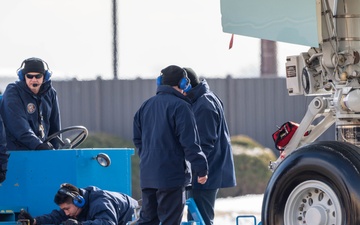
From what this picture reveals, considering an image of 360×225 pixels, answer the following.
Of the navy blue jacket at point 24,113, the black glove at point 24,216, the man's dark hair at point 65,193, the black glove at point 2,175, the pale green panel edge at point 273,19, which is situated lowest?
the black glove at point 24,216

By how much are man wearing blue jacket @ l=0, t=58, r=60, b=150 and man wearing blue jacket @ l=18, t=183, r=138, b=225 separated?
66 cm

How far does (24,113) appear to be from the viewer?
9117 mm

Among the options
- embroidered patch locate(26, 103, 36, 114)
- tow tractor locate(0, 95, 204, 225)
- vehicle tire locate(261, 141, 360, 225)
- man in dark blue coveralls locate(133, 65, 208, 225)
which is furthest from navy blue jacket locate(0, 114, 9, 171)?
vehicle tire locate(261, 141, 360, 225)

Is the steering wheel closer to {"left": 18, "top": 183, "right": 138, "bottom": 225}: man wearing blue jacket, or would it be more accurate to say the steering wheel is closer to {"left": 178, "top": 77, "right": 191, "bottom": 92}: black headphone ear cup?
{"left": 18, "top": 183, "right": 138, "bottom": 225}: man wearing blue jacket

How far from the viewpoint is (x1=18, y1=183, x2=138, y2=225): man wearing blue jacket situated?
8.34 m

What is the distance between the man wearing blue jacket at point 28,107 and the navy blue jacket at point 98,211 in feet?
2.19

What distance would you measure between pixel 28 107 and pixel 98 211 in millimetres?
1376

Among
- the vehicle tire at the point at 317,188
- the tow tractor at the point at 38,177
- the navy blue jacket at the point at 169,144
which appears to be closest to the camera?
the vehicle tire at the point at 317,188

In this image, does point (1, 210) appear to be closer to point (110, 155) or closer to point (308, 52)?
point (110, 155)

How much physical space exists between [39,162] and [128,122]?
1049 centimetres

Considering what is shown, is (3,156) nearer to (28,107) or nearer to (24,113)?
(24,113)

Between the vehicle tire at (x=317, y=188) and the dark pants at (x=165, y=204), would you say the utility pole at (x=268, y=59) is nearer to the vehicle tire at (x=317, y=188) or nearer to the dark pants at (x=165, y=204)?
the dark pants at (x=165, y=204)

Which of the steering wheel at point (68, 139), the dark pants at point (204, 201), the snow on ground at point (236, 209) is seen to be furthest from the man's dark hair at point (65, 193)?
the snow on ground at point (236, 209)

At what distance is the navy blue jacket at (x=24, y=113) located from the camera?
897 cm
